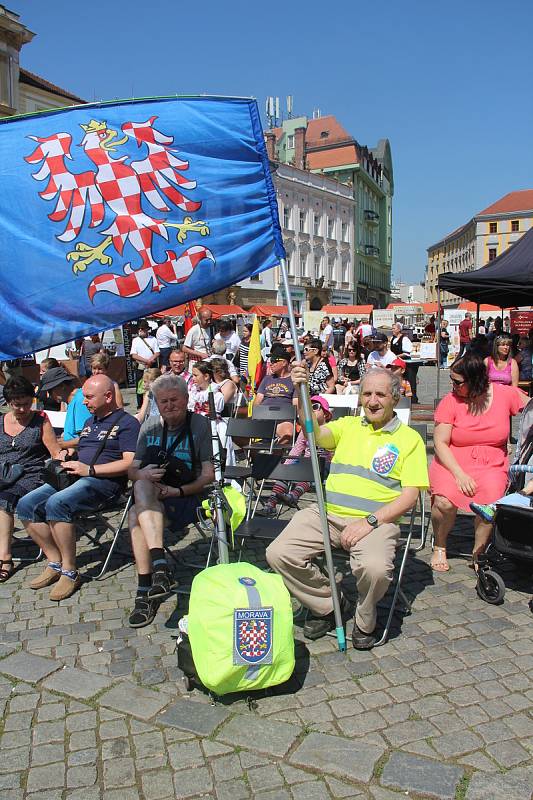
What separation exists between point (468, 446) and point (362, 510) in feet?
4.83

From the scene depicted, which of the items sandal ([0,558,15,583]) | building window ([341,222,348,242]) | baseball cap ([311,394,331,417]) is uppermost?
building window ([341,222,348,242])

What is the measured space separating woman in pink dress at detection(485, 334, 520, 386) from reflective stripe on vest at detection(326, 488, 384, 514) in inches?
206

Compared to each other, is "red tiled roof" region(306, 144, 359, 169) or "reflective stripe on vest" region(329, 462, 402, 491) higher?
"red tiled roof" region(306, 144, 359, 169)

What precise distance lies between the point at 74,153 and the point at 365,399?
2.11m

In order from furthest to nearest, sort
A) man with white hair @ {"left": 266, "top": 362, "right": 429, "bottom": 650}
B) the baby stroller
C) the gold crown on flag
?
1. the baby stroller
2. man with white hair @ {"left": 266, "top": 362, "right": 429, "bottom": 650}
3. the gold crown on flag

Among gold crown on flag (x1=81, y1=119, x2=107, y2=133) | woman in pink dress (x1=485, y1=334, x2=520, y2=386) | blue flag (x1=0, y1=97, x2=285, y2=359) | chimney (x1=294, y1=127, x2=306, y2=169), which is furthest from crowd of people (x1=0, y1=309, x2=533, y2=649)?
chimney (x1=294, y1=127, x2=306, y2=169)

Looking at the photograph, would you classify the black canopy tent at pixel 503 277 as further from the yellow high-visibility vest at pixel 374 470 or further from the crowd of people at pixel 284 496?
the yellow high-visibility vest at pixel 374 470

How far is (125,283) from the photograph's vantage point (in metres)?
3.56

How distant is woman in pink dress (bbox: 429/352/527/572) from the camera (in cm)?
482

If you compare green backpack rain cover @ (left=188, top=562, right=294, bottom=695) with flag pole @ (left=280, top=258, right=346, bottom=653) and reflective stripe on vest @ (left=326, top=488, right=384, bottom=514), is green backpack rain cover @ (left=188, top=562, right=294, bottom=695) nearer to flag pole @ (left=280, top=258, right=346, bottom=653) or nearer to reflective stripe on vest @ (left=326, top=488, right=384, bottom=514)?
flag pole @ (left=280, top=258, right=346, bottom=653)

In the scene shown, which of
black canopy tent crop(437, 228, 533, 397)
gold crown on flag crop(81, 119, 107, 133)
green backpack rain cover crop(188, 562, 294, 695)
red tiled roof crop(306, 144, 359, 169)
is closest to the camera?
green backpack rain cover crop(188, 562, 294, 695)

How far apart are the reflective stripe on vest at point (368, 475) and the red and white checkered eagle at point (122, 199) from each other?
1.47 meters

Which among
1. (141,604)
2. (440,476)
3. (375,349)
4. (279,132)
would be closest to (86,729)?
(141,604)

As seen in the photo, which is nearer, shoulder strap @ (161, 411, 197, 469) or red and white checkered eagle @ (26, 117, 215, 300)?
red and white checkered eagle @ (26, 117, 215, 300)
